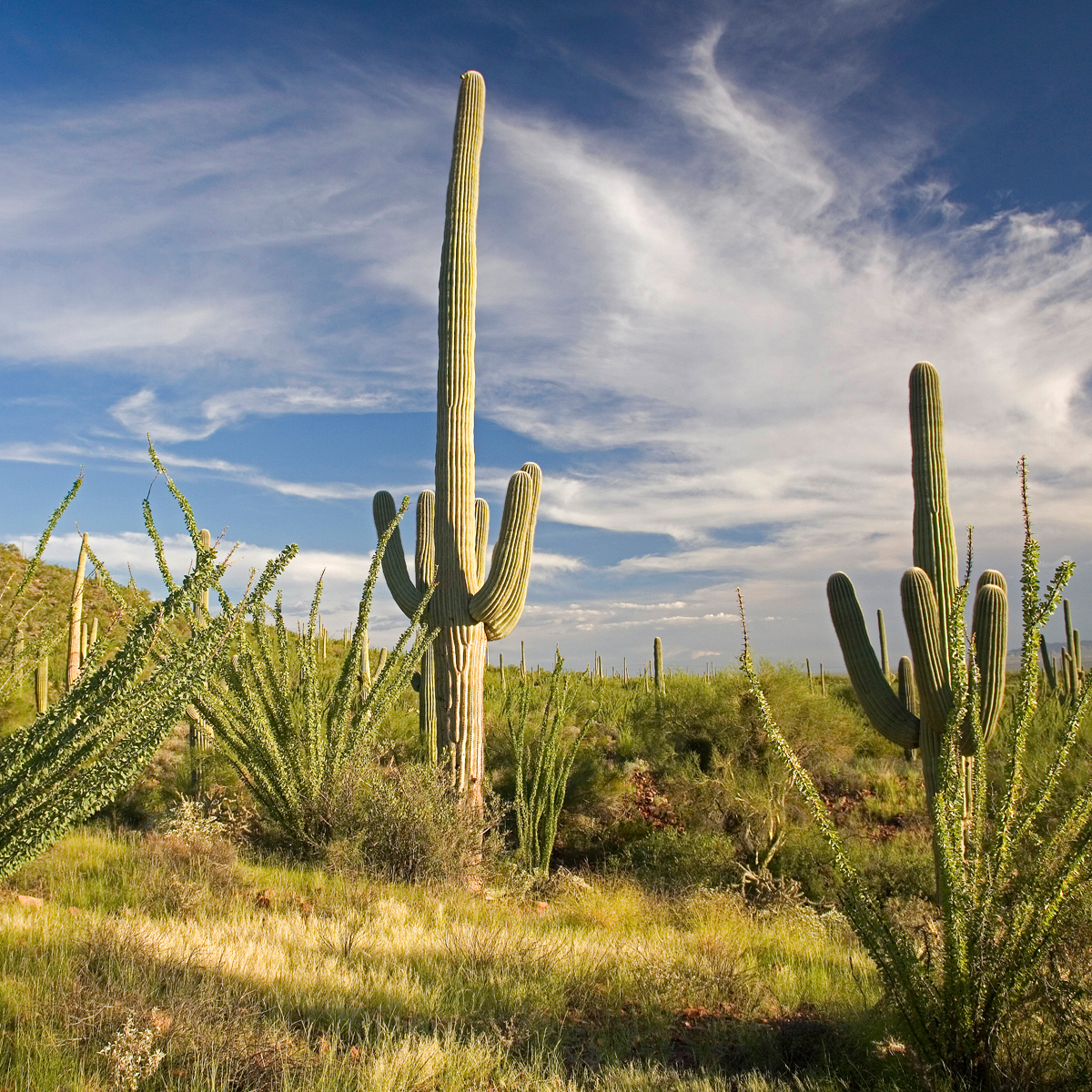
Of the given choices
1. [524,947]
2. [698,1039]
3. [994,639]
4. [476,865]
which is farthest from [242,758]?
[994,639]

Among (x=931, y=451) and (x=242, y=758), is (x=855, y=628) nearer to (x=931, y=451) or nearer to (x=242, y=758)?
(x=931, y=451)

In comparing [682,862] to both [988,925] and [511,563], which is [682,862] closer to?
[511,563]

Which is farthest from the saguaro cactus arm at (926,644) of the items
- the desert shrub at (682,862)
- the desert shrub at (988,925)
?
the desert shrub at (988,925)

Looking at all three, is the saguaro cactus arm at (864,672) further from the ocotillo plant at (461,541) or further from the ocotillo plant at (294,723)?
the ocotillo plant at (294,723)

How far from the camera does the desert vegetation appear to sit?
371cm

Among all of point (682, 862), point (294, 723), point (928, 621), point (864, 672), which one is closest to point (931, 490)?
point (928, 621)

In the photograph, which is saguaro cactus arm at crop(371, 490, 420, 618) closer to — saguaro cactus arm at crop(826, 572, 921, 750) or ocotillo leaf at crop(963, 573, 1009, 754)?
saguaro cactus arm at crop(826, 572, 921, 750)

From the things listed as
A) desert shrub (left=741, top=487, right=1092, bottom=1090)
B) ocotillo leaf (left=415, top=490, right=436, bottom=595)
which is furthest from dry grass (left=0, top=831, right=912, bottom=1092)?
ocotillo leaf (left=415, top=490, right=436, bottom=595)

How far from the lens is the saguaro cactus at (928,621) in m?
7.73

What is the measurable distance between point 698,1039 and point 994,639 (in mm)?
4926

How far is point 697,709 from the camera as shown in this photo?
1309 cm

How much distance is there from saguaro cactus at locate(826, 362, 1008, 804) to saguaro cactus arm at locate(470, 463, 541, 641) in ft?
10.4

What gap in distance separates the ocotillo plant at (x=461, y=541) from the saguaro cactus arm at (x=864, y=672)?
3.22 m

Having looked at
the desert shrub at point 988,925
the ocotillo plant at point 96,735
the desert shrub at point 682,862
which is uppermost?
the ocotillo plant at point 96,735
